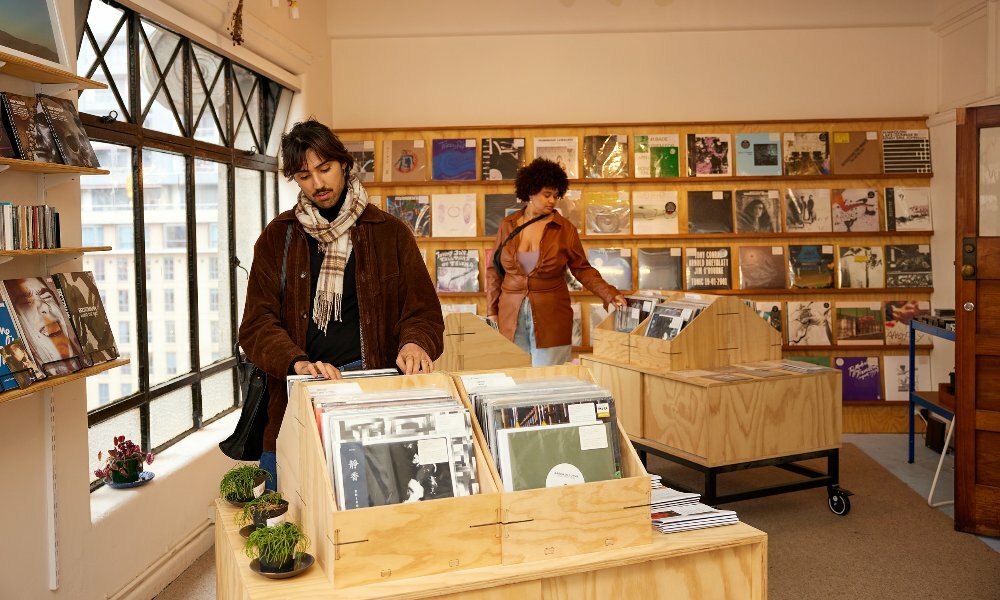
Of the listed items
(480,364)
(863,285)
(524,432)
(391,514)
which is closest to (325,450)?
(391,514)

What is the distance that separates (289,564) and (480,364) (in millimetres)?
3062

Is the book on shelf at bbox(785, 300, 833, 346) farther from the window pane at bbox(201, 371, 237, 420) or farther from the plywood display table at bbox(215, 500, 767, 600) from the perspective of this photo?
the plywood display table at bbox(215, 500, 767, 600)

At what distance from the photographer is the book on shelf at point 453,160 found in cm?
677

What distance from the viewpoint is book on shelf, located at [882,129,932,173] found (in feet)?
22.1

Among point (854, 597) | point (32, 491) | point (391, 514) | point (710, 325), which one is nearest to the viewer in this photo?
point (391, 514)

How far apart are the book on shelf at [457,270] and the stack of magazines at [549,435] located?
4.75 m

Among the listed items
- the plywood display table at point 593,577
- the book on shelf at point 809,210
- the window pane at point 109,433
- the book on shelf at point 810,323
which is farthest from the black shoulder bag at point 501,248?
the plywood display table at point 593,577

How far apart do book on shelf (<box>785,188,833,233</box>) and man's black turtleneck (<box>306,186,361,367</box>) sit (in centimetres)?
502

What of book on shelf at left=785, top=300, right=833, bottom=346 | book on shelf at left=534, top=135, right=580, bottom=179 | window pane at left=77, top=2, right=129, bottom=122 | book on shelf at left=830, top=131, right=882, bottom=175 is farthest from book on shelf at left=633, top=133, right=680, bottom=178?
window pane at left=77, top=2, right=129, bottom=122

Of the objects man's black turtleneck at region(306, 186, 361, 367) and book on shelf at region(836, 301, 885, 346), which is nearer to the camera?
man's black turtleneck at region(306, 186, 361, 367)

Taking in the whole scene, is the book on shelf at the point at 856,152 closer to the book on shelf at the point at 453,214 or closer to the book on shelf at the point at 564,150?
the book on shelf at the point at 564,150

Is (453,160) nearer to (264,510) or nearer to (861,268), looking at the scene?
(861,268)

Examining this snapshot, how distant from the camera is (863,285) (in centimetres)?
682

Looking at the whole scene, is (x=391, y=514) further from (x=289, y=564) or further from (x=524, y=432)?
(x=524, y=432)
